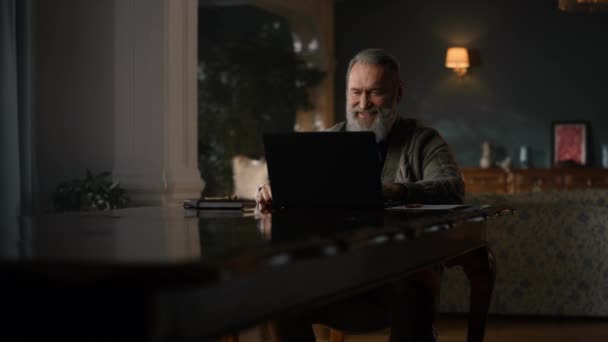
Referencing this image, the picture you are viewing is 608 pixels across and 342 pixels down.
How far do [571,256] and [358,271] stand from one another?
11.4ft

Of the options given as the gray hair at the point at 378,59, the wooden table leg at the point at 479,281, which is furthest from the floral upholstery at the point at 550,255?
the wooden table leg at the point at 479,281

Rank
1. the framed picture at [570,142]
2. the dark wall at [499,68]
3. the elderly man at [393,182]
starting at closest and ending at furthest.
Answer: the elderly man at [393,182]
the framed picture at [570,142]
the dark wall at [499,68]

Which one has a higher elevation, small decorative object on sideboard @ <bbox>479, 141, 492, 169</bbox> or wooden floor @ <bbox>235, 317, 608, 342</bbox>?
small decorative object on sideboard @ <bbox>479, 141, 492, 169</bbox>

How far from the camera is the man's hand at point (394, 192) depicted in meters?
2.62

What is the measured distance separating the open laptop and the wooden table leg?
0.64 meters

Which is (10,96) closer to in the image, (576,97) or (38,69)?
(38,69)

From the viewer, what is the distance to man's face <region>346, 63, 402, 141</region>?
3.12 meters

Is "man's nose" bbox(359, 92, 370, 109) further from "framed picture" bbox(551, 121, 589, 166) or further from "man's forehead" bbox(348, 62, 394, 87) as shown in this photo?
"framed picture" bbox(551, 121, 589, 166)

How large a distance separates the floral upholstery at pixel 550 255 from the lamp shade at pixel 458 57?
183 inches

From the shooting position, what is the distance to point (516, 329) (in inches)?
178

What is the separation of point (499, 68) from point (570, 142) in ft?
3.55

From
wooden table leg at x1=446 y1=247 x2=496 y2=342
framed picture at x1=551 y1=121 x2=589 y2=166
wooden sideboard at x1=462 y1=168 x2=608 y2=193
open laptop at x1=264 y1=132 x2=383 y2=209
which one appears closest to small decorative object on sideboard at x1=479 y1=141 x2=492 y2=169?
wooden sideboard at x1=462 y1=168 x2=608 y2=193

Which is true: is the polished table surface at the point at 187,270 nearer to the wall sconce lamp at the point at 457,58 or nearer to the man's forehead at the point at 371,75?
the man's forehead at the point at 371,75

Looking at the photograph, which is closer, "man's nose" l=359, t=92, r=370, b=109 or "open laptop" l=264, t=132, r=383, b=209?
"open laptop" l=264, t=132, r=383, b=209
